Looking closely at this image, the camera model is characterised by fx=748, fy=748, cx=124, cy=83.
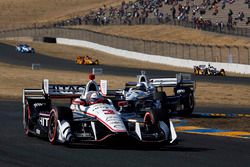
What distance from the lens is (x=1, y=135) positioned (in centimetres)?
1675

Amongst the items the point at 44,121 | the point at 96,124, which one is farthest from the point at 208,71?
the point at 96,124

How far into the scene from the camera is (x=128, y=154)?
44.4 feet

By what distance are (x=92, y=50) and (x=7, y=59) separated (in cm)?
1514

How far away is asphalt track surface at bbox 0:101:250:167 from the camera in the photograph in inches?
483

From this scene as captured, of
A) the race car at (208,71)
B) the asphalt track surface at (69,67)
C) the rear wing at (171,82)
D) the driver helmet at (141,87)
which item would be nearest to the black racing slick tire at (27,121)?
the driver helmet at (141,87)

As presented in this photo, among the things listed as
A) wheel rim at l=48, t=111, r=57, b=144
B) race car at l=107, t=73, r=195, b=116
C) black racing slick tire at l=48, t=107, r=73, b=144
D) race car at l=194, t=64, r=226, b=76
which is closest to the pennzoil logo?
race car at l=107, t=73, r=195, b=116

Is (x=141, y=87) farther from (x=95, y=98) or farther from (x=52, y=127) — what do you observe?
(x=52, y=127)

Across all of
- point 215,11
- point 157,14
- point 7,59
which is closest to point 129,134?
point 7,59

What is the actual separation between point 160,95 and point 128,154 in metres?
8.65

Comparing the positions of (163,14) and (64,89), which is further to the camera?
(163,14)

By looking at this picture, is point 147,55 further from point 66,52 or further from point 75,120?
point 75,120

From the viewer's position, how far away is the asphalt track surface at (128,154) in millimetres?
12258

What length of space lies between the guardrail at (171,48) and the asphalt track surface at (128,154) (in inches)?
1519

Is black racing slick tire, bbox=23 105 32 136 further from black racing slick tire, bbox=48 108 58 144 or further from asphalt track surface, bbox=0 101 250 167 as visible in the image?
black racing slick tire, bbox=48 108 58 144
